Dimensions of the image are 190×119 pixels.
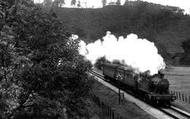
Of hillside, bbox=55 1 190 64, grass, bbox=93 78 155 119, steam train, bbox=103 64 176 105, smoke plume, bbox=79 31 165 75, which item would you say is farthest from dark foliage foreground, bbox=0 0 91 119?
hillside, bbox=55 1 190 64

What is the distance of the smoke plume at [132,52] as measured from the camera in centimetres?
3322

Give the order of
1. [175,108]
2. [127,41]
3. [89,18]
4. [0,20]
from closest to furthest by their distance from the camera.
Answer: [0,20]
[175,108]
[127,41]
[89,18]

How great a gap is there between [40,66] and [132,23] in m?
147

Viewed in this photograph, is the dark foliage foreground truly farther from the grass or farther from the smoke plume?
the grass

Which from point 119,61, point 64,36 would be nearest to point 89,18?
point 119,61

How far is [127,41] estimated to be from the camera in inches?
1753

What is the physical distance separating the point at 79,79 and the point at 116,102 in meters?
16.6

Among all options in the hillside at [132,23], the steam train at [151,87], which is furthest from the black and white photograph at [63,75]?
the hillside at [132,23]

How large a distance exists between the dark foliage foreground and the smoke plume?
3536 millimetres

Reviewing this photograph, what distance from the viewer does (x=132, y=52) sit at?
39250 millimetres

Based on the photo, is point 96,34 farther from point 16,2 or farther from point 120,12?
point 16,2

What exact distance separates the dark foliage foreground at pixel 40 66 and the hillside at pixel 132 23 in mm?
114700

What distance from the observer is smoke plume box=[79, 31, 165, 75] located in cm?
3322

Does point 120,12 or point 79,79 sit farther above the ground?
point 120,12
